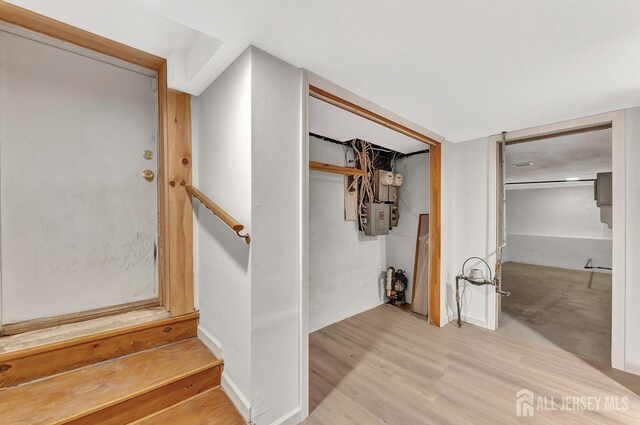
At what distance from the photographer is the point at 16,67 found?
1363 millimetres

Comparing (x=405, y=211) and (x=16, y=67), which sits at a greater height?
(x=16, y=67)

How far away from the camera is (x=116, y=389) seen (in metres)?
1.26

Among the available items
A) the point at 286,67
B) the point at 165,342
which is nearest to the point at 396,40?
the point at 286,67

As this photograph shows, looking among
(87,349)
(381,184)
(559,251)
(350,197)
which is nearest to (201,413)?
(87,349)

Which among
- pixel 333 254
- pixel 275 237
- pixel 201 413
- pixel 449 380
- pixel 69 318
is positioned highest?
pixel 275 237

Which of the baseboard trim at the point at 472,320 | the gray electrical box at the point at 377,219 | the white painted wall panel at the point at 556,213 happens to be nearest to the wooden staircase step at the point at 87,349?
the gray electrical box at the point at 377,219

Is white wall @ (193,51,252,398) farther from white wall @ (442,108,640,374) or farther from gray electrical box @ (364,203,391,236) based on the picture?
white wall @ (442,108,640,374)

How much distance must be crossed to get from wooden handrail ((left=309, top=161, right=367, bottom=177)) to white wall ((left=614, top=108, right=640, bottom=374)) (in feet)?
7.10

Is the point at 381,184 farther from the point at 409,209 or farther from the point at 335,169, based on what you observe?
the point at 335,169

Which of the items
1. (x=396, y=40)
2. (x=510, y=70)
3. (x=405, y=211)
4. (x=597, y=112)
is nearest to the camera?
(x=396, y=40)

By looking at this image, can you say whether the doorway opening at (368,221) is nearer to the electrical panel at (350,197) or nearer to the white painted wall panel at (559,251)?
the electrical panel at (350,197)

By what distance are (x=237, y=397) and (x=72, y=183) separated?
5.22ft

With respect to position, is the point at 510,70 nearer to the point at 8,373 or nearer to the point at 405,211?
the point at 405,211

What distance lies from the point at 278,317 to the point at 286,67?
1.38 meters
